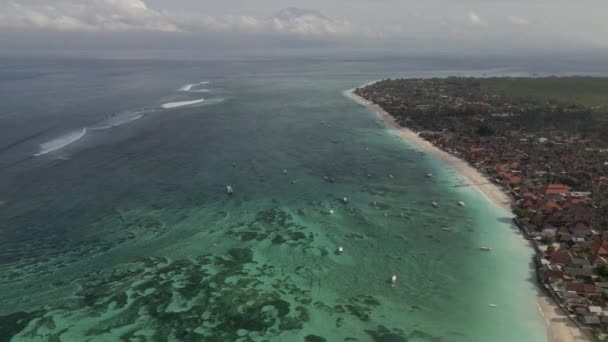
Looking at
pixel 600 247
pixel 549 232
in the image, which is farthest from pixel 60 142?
pixel 600 247

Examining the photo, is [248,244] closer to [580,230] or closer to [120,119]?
[580,230]

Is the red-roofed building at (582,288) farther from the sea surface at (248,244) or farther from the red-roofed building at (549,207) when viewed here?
the red-roofed building at (549,207)

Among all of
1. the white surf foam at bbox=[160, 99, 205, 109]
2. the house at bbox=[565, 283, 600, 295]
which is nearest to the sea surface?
the house at bbox=[565, 283, 600, 295]

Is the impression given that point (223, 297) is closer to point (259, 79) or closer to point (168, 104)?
point (168, 104)

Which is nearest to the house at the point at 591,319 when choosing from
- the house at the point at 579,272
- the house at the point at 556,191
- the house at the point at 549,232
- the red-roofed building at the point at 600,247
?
the house at the point at 579,272

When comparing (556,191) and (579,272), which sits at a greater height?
(556,191)

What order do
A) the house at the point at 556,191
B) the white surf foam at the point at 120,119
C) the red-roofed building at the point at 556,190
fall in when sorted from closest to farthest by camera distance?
the house at the point at 556,191 < the red-roofed building at the point at 556,190 < the white surf foam at the point at 120,119
